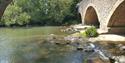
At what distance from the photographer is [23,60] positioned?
15.7 metres

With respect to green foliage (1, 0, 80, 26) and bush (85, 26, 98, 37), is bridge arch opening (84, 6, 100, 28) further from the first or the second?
bush (85, 26, 98, 37)

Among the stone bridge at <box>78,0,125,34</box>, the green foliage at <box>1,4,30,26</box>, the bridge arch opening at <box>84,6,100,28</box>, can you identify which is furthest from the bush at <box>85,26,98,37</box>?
the green foliage at <box>1,4,30,26</box>

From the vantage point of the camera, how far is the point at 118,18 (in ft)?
81.0

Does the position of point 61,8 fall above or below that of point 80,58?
above

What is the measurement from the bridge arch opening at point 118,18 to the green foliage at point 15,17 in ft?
81.8

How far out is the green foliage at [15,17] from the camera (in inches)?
1807

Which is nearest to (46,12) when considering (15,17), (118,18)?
(15,17)

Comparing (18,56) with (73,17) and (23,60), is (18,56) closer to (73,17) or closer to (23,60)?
(23,60)

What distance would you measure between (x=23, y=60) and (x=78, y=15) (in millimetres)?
36159

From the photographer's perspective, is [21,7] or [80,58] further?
[21,7]

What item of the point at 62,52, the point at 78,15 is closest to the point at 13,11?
the point at 78,15

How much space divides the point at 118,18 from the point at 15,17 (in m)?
27.0

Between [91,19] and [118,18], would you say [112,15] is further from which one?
[91,19]

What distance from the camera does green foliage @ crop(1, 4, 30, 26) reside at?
45.9m
